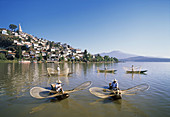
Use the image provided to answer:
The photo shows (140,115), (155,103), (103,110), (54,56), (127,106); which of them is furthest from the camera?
(54,56)

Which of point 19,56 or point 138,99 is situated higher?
point 19,56

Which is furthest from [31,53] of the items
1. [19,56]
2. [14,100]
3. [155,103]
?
[155,103]

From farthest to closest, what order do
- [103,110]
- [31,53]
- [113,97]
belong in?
[31,53]
[113,97]
[103,110]

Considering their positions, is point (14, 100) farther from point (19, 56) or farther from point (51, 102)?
point (19, 56)

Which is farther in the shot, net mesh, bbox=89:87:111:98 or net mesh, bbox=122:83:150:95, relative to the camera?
net mesh, bbox=122:83:150:95

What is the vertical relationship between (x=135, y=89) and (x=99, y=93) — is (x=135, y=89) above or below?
above

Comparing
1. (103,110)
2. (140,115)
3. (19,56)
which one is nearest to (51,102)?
(103,110)

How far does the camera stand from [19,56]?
95125mm

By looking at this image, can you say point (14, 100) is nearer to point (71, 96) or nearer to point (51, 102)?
point (51, 102)

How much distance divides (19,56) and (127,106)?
10727cm

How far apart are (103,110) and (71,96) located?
428 cm

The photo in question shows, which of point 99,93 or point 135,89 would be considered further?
point 135,89

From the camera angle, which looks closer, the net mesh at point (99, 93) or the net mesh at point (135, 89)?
the net mesh at point (99, 93)

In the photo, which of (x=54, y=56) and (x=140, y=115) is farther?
(x=54, y=56)
